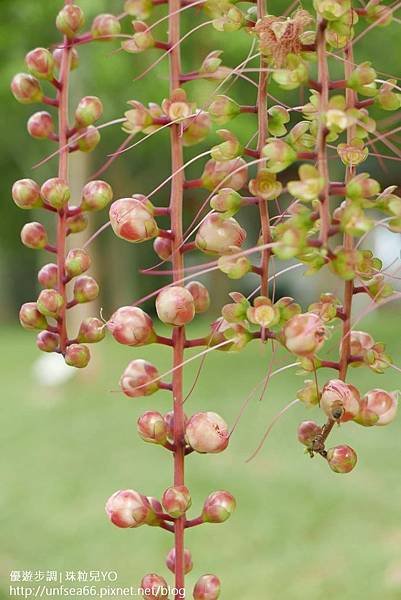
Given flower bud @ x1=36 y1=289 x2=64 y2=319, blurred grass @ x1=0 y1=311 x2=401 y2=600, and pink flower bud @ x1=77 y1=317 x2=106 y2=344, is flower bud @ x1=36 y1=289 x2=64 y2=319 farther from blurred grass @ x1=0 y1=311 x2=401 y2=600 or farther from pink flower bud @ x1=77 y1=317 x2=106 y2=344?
blurred grass @ x1=0 y1=311 x2=401 y2=600

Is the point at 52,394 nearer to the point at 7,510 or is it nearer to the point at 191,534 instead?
the point at 7,510

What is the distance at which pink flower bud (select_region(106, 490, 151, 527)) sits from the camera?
29 cm

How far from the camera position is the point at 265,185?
Answer: 0.90ft

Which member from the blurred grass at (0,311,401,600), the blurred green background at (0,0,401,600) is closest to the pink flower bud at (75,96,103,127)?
the blurred green background at (0,0,401,600)

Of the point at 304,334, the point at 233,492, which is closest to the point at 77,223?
the point at 304,334

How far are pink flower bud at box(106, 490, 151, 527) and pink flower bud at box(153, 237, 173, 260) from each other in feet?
0.25

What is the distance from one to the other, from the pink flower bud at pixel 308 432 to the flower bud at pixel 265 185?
0.08m

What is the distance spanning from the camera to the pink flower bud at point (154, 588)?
0.99ft

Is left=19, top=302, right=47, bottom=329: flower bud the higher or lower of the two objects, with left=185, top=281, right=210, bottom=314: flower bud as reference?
lower

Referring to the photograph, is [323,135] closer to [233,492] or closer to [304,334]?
[304,334]

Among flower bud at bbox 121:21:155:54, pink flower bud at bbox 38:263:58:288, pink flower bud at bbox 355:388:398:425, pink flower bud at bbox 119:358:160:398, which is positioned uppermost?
flower bud at bbox 121:21:155:54

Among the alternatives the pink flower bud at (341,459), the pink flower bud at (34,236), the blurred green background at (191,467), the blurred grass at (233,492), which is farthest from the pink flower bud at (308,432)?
the blurred grass at (233,492)

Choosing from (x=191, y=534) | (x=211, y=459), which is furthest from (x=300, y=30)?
(x=211, y=459)

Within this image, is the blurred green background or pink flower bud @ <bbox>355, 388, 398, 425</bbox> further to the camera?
the blurred green background
